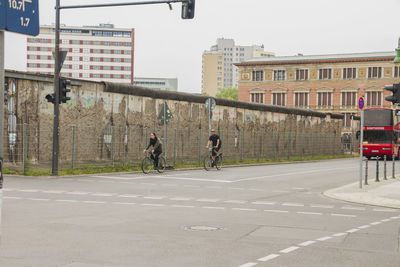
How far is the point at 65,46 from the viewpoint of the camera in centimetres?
15800

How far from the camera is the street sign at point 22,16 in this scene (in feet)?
13.9

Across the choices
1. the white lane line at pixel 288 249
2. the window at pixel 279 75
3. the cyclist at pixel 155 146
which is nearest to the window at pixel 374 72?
the window at pixel 279 75

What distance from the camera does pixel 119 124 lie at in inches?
1082

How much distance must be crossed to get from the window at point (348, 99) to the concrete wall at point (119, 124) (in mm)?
47674

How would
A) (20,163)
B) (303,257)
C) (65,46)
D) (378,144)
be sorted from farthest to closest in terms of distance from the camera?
1. (65,46)
2. (378,144)
3. (20,163)
4. (303,257)

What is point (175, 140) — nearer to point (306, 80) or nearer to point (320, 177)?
point (320, 177)

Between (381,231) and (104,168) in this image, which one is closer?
(381,231)

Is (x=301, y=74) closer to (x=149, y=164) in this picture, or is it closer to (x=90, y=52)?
(x=149, y=164)

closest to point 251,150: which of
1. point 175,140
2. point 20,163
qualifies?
point 175,140

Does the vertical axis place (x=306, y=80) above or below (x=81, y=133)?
above

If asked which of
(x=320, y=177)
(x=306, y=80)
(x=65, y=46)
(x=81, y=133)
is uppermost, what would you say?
(x=65, y=46)

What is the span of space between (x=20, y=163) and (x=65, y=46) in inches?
5585

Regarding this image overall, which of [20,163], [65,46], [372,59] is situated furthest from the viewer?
[65,46]

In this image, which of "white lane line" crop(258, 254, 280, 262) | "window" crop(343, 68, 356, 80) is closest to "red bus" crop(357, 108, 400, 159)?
"white lane line" crop(258, 254, 280, 262)
